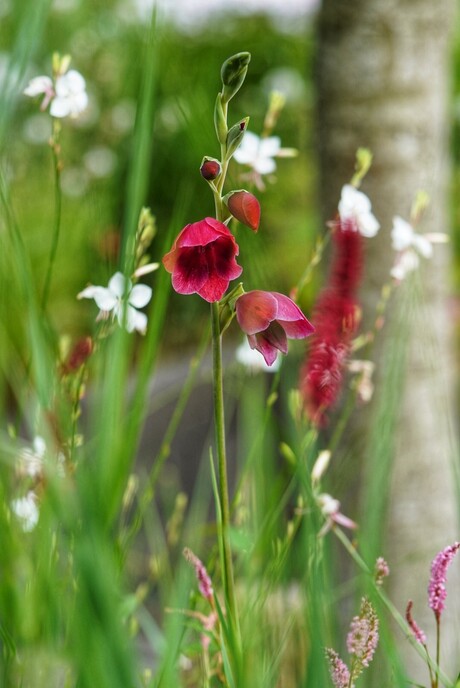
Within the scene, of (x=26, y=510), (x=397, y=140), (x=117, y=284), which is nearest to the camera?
(x=117, y=284)

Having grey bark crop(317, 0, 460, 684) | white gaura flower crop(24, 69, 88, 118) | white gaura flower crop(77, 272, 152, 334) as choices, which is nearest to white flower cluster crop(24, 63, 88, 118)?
white gaura flower crop(24, 69, 88, 118)

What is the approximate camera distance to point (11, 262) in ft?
2.49

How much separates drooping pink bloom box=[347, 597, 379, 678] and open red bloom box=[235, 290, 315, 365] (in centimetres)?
15

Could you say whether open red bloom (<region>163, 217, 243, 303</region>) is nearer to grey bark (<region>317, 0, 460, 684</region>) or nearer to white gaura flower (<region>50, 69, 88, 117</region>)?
white gaura flower (<region>50, 69, 88, 117</region>)

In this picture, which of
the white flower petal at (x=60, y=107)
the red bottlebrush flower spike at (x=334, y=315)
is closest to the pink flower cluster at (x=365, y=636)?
the red bottlebrush flower spike at (x=334, y=315)

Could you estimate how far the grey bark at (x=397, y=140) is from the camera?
68.4 inches

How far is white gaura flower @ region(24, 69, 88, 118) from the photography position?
31.6 inches

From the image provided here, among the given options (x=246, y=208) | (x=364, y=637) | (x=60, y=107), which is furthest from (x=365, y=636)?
(x=60, y=107)

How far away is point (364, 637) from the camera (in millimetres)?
549

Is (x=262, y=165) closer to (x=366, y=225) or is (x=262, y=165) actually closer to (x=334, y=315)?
(x=366, y=225)

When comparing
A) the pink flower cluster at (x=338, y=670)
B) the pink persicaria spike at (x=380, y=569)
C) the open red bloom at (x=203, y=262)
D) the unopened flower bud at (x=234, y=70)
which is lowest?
the pink flower cluster at (x=338, y=670)

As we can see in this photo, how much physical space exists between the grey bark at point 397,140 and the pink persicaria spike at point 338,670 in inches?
45.5

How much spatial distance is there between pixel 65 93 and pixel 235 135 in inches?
11.6

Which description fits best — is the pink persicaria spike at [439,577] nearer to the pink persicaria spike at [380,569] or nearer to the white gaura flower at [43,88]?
the pink persicaria spike at [380,569]
